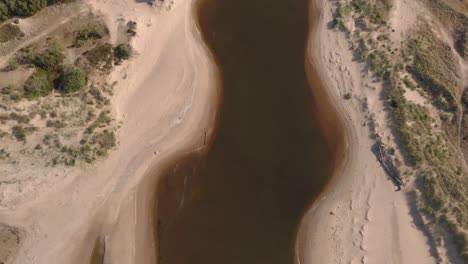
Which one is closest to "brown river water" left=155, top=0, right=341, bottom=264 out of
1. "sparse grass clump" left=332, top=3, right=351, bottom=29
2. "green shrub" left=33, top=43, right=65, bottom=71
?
"sparse grass clump" left=332, top=3, right=351, bottom=29

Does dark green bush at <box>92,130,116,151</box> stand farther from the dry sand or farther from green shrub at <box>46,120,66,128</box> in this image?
green shrub at <box>46,120,66,128</box>

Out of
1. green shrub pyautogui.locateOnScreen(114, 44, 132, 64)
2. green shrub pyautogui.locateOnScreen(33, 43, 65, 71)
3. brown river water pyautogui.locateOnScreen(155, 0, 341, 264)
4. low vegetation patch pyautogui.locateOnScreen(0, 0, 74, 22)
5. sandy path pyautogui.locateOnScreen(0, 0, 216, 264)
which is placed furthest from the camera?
low vegetation patch pyautogui.locateOnScreen(0, 0, 74, 22)

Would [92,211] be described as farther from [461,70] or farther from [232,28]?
[461,70]

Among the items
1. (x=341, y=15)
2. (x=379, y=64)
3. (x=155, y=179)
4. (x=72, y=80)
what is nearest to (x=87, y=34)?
(x=72, y=80)

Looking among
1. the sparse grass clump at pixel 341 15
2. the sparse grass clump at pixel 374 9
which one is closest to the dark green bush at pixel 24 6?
the sparse grass clump at pixel 341 15

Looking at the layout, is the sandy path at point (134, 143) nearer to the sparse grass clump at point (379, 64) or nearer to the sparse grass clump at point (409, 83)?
the sparse grass clump at point (379, 64)
